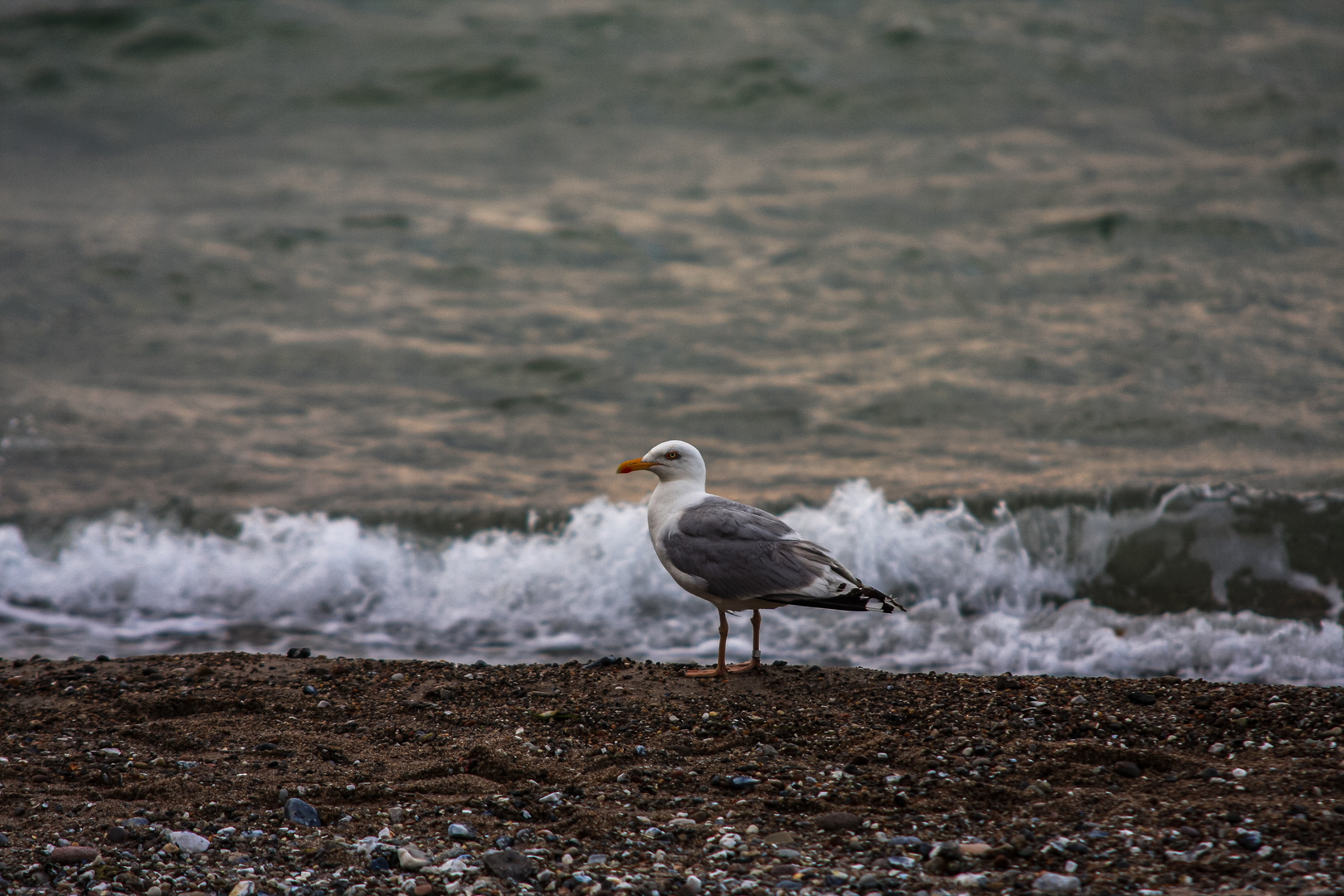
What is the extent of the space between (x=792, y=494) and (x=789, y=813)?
4773mm

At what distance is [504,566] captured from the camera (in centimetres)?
779

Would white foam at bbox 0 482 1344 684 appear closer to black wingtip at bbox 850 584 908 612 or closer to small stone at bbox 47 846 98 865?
black wingtip at bbox 850 584 908 612

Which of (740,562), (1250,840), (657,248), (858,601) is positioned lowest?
(1250,840)

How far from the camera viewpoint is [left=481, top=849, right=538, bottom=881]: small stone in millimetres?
3432

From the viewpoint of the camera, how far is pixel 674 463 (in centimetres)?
576

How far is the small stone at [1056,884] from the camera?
10.5 ft

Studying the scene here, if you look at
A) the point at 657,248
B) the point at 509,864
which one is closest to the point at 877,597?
the point at 509,864

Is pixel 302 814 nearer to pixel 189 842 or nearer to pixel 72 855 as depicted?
pixel 189 842

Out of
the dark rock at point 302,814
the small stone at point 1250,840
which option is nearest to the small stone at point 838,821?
the small stone at point 1250,840

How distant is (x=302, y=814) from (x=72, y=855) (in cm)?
71

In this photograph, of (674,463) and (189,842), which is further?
(674,463)

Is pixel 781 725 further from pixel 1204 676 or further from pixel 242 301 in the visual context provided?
pixel 242 301

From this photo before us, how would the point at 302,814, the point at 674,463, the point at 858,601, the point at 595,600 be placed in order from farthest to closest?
the point at 595,600 → the point at 674,463 → the point at 858,601 → the point at 302,814

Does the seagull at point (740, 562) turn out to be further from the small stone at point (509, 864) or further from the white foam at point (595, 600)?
the small stone at point (509, 864)
